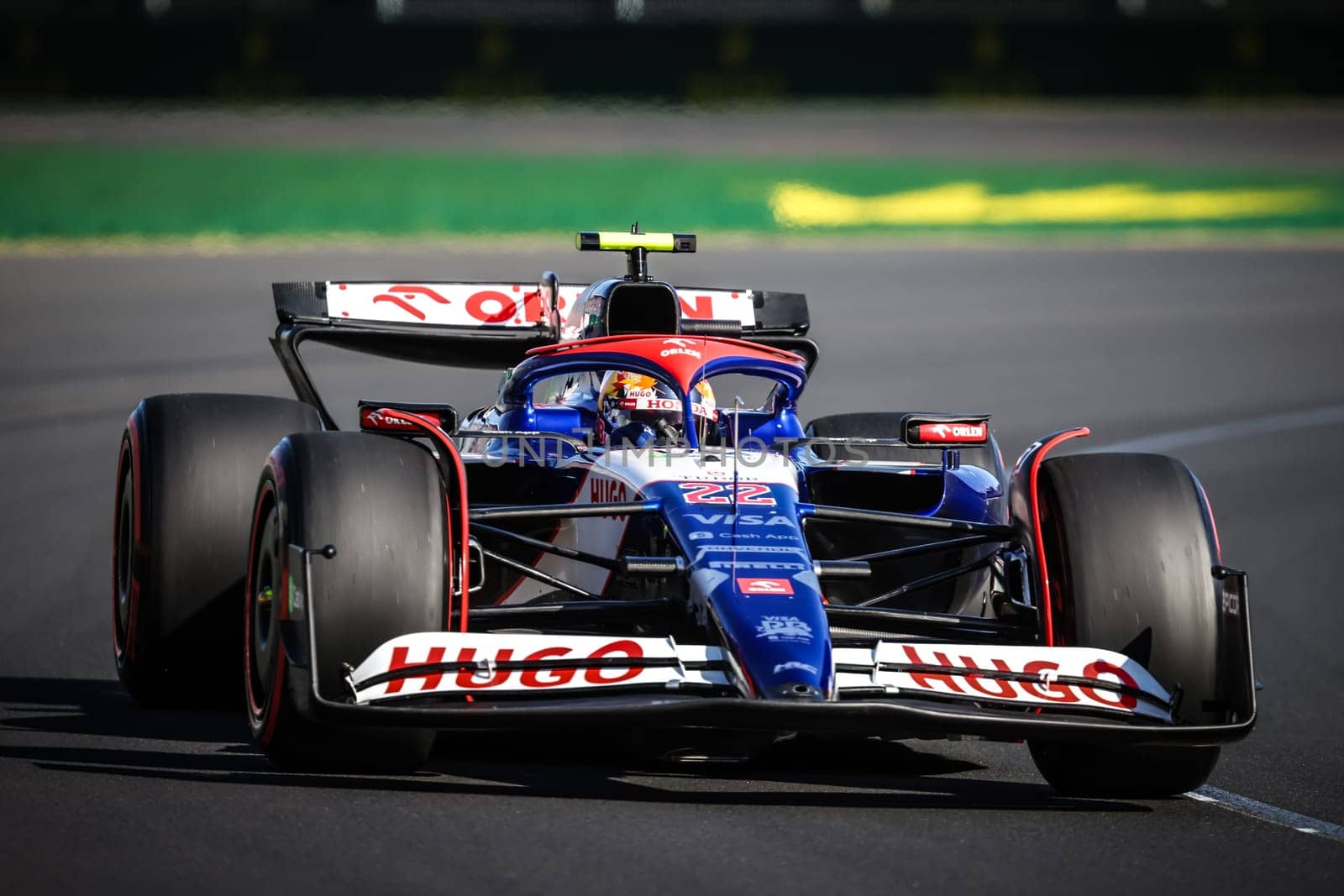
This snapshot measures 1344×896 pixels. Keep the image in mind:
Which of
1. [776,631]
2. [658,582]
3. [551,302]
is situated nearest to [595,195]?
[551,302]

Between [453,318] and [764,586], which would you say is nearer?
[764,586]

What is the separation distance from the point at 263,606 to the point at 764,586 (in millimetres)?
1617

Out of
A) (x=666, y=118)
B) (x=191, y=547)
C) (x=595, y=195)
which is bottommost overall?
(x=191, y=547)

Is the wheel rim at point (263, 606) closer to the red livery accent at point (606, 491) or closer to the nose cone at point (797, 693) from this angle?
the red livery accent at point (606, 491)

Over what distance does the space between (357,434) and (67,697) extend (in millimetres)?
2258

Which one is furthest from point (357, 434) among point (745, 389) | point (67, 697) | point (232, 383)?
point (745, 389)

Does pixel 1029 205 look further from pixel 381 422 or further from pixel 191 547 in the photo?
pixel 381 422

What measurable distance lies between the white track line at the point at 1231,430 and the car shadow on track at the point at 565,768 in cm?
905

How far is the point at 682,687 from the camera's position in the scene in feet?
18.1

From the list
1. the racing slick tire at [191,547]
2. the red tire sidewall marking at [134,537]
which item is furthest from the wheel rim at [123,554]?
the racing slick tire at [191,547]

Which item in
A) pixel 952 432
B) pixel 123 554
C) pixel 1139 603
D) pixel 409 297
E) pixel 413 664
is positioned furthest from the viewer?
pixel 409 297

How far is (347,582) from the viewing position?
5.67 metres

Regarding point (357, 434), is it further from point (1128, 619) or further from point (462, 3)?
point (462, 3)

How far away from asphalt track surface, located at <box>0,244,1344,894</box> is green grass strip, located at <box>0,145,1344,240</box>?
285 cm
